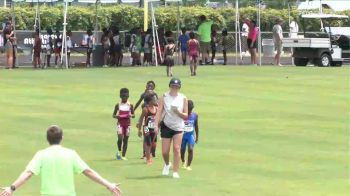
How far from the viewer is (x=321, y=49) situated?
4184 centimetres

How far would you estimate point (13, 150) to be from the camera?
18109 millimetres

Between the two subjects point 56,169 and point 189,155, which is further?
point 189,155

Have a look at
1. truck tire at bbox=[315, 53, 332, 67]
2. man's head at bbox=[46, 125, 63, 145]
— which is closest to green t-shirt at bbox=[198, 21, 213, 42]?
truck tire at bbox=[315, 53, 332, 67]

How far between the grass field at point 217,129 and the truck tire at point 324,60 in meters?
5.45

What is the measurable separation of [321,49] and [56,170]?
33973 mm

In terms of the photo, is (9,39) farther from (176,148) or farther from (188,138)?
(176,148)

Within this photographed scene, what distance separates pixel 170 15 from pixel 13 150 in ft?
141

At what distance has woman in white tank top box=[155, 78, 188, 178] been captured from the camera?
49.6 feet

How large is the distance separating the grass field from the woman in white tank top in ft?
1.99

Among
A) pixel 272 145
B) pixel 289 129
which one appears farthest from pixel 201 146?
pixel 289 129

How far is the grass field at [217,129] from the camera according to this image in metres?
15.0

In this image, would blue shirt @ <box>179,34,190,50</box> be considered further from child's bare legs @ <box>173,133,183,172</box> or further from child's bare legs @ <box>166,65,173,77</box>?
child's bare legs @ <box>173,133,183,172</box>

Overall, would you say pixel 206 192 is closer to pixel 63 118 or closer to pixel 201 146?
pixel 201 146

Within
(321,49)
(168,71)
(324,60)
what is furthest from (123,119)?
(324,60)
